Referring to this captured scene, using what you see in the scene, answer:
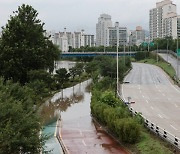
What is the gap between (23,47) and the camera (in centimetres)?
4716

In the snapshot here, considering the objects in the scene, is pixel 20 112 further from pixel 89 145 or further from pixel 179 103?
pixel 179 103

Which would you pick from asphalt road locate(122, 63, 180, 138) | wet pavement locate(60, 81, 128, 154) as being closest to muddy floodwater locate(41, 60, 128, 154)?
wet pavement locate(60, 81, 128, 154)

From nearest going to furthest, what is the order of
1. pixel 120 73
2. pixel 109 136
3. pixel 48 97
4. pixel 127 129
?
pixel 127 129, pixel 109 136, pixel 48 97, pixel 120 73

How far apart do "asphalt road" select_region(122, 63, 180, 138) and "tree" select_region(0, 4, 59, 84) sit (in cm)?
1169

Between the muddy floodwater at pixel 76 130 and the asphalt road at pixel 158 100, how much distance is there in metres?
4.18

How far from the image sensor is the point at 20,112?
1486cm

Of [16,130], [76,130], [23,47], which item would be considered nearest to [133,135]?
[76,130]

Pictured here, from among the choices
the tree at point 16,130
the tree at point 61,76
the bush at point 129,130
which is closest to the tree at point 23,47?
the tree at point 61,76

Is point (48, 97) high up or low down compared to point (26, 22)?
down

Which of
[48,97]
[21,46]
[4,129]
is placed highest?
[21,46]

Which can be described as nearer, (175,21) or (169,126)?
(169,126)

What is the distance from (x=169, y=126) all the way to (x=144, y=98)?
671 inches

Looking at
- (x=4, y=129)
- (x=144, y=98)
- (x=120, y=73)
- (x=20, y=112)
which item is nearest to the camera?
(x=4, y=129)

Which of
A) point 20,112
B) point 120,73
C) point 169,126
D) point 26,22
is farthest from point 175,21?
point 20,112
